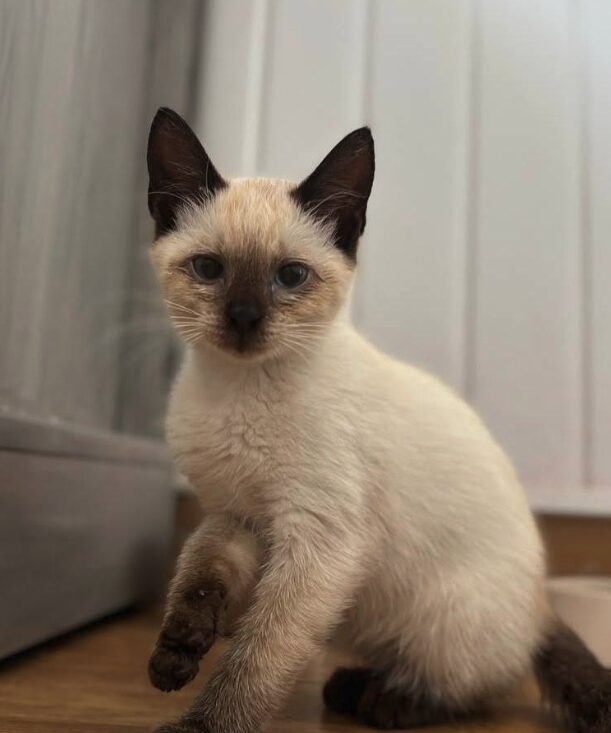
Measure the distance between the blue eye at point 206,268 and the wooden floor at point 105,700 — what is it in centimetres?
59

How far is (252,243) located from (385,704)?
2.20 feet

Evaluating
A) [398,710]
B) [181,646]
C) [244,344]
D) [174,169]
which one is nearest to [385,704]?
[398,710]

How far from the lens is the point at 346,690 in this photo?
3.80 ft

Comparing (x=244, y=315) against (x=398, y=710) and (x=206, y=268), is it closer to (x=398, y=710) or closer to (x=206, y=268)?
(x=206, y=268)

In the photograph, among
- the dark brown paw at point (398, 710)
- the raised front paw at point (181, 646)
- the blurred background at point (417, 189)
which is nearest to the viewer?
the raised front paw at point (181, 646)

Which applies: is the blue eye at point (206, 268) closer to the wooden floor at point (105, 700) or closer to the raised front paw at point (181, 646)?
Answer: the raised front paw at point (181, 646)

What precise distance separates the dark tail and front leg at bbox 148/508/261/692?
1.52 feet

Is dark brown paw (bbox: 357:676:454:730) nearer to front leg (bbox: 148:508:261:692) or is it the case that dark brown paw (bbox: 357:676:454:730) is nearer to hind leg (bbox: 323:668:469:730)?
hind leg (bbox: 323:668:469:730)

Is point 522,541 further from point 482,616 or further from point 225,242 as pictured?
point 225,242

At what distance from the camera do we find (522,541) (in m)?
1.14

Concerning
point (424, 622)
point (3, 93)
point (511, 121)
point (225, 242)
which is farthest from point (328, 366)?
point (511, 121)

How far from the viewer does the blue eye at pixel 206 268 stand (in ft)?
3.32

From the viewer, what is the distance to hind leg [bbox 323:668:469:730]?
107cm

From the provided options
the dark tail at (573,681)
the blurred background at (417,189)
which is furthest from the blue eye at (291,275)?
the blurred background at (417,189)
